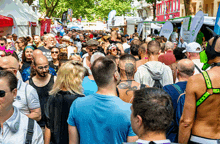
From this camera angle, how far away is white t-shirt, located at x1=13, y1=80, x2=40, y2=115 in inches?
125

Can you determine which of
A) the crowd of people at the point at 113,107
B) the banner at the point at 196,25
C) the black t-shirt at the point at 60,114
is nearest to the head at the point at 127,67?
the crowd of people at the point at 113,107

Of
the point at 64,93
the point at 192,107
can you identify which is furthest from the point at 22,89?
the point at 192,107

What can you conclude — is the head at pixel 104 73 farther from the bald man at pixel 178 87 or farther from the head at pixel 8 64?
the head at pixel 8 64

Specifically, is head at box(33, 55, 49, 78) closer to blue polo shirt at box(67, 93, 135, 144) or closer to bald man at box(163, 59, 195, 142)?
blue polo shirt at box(67, 93, 135, 144)

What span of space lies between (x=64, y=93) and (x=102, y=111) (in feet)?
2.47

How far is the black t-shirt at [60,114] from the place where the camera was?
9.77 feet

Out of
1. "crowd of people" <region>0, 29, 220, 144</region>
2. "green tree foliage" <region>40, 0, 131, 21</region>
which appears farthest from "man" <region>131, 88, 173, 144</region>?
"green tree foliage" <region>40, 0, 131, 21</region>

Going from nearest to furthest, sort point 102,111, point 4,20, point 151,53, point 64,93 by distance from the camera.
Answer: point 102,111 → point 64,93 → point 151,53 → point 4,20

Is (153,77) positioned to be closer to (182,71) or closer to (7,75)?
(182,71)

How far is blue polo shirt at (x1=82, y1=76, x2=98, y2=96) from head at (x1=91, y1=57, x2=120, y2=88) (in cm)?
106

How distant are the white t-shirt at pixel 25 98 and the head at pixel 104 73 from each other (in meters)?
1.03

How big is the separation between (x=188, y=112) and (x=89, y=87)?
149 cm

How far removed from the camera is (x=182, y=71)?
350 centimetres

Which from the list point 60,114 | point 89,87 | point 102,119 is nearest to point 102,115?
point 102,119
